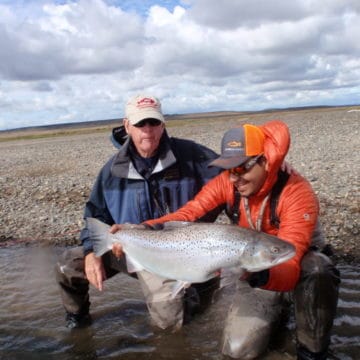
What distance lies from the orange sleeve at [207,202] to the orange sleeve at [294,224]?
727 mm

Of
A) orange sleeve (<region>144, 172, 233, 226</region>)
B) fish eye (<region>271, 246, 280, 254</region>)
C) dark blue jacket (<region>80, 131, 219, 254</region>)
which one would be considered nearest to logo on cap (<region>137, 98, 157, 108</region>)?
dark blue jacket (<region>80, 131, 219, 254</region>)

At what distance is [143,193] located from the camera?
5.44 meters

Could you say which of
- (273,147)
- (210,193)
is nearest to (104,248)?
(210,193)

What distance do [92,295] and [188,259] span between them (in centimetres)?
302

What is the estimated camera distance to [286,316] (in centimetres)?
542

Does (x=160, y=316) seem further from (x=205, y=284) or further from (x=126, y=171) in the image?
(x=126, y=171)

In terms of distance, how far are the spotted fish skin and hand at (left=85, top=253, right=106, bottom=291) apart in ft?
0.62

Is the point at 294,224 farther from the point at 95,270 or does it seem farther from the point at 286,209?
the point at 95,270

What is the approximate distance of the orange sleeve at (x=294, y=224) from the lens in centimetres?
404

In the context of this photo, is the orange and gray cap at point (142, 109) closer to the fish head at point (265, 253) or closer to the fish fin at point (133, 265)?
the fish fin at point (133, 265)

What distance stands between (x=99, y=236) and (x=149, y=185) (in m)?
0.90

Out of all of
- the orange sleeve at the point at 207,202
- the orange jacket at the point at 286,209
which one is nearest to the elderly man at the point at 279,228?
the orange jacket at the point at 286,209

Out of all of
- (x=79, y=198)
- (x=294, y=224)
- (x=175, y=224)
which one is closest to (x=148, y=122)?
(x=175, y=224)

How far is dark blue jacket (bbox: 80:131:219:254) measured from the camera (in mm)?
5375
